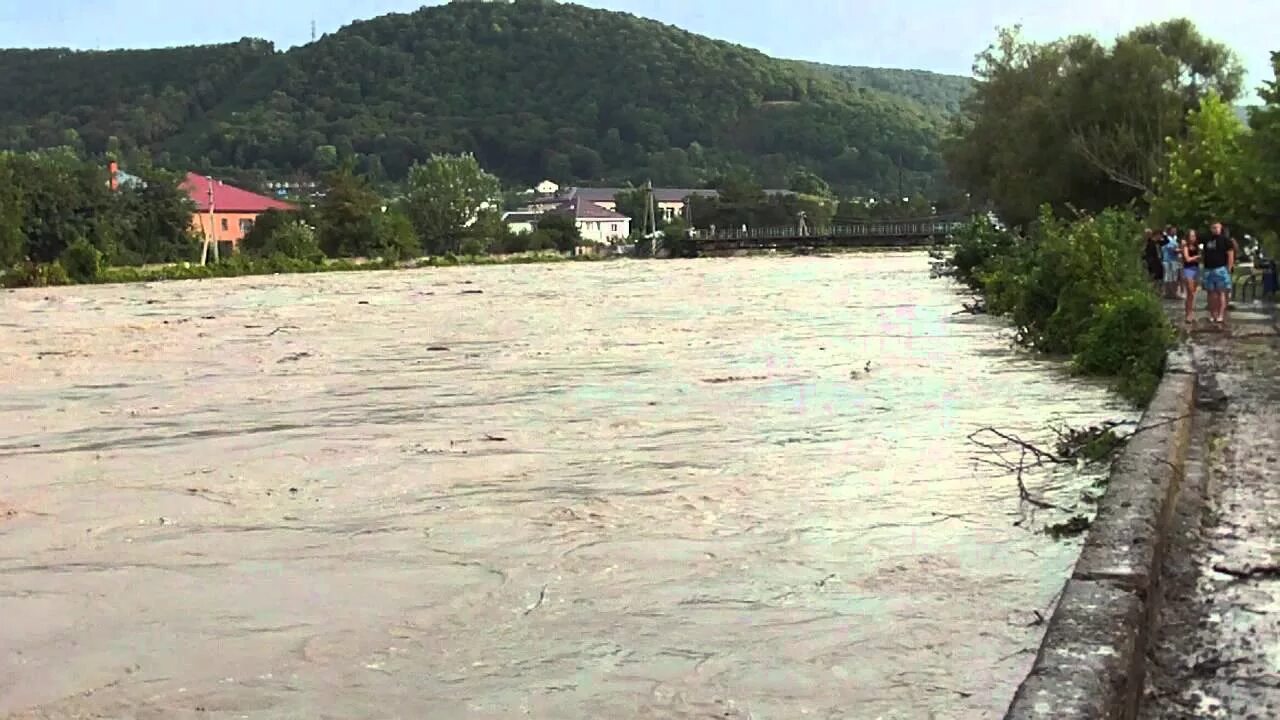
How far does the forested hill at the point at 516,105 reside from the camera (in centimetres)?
17738

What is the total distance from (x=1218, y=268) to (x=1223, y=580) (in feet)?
45.1

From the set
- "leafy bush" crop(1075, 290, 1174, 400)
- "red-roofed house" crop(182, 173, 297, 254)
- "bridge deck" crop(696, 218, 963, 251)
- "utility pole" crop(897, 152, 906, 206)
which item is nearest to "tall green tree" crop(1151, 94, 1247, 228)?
"leafy bush" crop(1075, 290, 1174, 400)

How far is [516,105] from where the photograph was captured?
184 m

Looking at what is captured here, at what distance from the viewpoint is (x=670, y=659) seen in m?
5.59

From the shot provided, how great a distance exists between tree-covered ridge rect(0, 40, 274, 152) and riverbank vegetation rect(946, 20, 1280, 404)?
12632 centimetres

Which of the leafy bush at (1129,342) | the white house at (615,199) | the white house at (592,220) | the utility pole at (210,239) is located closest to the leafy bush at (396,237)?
the utility pole at (210,239)

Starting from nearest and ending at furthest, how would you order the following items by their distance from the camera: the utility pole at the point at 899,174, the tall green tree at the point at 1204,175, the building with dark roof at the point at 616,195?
the tall green tree at the point at 1204,175 → the building with dark roof at the point at 616,195 → the utility pole at the point at 899,174

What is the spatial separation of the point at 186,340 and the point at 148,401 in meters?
10.2

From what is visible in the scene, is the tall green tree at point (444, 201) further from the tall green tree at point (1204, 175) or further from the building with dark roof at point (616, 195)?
the tall green tree at point (1204, 175)

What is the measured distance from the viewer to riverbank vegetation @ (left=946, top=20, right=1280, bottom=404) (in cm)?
1672

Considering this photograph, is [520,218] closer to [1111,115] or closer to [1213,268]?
[1111,115]

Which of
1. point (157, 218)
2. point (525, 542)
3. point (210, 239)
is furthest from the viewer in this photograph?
point (210, 239)

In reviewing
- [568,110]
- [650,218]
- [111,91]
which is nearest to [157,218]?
[650,218]

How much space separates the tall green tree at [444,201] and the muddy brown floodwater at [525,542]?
95528 mm
